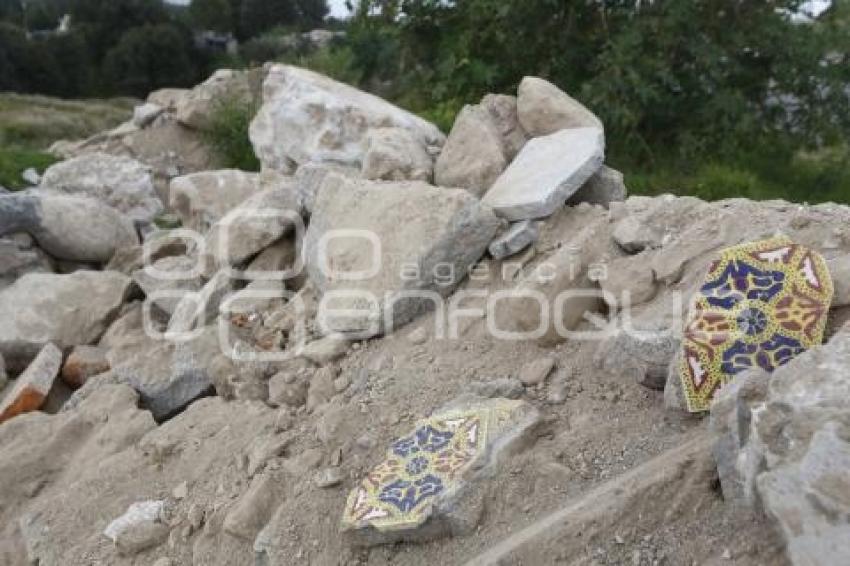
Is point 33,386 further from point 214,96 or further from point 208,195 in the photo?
point 214,96

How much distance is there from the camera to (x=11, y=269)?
4.95 meters

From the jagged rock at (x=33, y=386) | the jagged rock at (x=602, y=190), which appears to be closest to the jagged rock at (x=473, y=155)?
the jagged rock at (x=602, y=190)

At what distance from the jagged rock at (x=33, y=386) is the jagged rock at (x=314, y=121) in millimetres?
1603

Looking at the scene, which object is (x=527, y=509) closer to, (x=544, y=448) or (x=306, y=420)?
(x=544, y=448)

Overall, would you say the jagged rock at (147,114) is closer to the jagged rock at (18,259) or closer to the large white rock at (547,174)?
the jagged rock at (18,259)

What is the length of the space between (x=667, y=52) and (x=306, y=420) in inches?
176

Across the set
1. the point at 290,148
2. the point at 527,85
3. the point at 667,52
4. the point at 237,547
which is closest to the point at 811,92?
the point at 667,52

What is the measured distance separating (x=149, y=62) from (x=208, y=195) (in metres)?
18.8

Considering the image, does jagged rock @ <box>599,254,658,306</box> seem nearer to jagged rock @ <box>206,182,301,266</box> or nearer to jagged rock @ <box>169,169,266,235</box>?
jagged rock @ <box>206,182,301,266</box>

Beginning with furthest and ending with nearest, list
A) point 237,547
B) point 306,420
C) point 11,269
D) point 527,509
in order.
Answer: point 11,269 < point 306,420 < point 237,547 < point 527,509

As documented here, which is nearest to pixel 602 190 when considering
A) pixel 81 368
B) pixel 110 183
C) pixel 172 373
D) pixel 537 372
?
pixel 537 372

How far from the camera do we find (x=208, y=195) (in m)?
4.90

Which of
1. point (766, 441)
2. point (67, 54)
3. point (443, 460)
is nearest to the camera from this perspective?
point (766, 441)

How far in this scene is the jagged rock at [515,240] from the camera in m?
3.23
